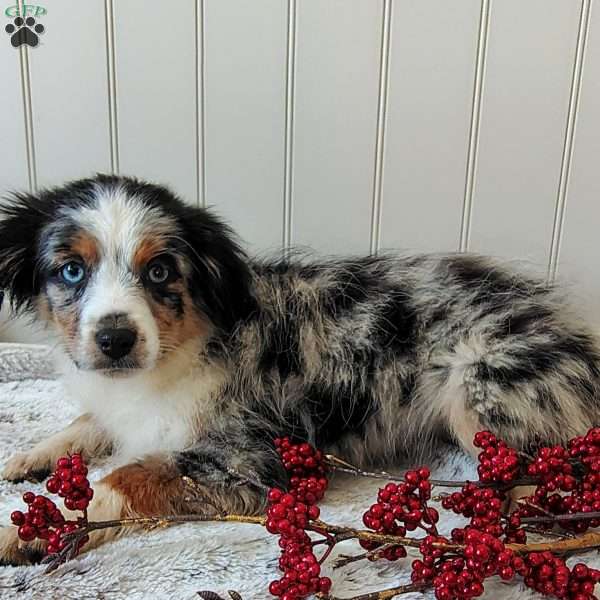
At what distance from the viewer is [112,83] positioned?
2033 millimetres

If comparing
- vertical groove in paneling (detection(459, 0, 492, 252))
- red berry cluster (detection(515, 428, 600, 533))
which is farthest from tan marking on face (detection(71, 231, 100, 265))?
vertical groove in paneling (detection(459, 0, 492, 252))

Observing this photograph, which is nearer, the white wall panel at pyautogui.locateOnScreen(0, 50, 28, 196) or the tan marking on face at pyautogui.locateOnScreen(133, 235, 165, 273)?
the tan marking on face at pyautogui.locateOnScreen(133, 235, 165, 273)

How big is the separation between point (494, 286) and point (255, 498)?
74 centimetres

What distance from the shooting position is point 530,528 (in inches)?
43.4

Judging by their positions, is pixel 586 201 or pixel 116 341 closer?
pixel 116 341

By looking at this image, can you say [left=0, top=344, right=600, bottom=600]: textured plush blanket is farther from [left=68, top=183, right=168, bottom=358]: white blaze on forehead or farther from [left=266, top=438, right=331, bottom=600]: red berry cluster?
[left=68, top=183, right=168, bottom=358]: white blaze on forehead

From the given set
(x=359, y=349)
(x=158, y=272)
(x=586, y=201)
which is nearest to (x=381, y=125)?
(x=586, y=201)

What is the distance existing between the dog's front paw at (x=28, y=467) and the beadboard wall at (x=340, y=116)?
2.99 ft

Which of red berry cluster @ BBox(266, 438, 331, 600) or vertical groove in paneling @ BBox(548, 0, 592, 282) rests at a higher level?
vertical groove in paneling @ BBox(548, 0, 592, 282)

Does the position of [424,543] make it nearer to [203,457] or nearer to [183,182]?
[203,457]

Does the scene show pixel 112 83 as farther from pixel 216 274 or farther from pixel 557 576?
pixel 557 576

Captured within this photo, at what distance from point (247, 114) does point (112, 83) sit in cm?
41

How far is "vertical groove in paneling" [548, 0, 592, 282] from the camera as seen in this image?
6.16ft

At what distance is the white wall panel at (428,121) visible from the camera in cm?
191
